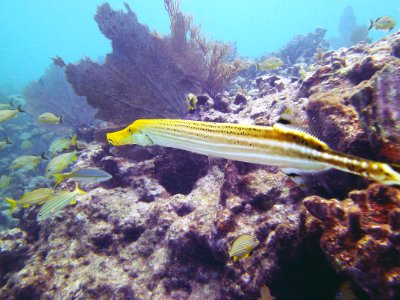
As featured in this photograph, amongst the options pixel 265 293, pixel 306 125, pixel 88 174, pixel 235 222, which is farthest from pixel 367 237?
pixel 88 174

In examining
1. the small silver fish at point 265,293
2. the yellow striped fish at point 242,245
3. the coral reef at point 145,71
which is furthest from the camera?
the coral reef at point 145,71

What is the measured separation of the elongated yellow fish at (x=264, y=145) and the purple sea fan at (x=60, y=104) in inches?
576

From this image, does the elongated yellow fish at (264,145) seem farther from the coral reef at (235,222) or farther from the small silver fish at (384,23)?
the small silver fish at (384,23)

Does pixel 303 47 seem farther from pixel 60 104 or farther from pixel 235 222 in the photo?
Result: pixel 235 222

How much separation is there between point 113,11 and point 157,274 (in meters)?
9.13

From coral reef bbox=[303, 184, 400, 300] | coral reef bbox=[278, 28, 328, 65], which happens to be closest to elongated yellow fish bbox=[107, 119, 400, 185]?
coral reef bbox=[303, 184, 400, 300]

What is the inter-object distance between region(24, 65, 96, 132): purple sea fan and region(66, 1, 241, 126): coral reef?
783 centimetres

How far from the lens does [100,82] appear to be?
8.41m

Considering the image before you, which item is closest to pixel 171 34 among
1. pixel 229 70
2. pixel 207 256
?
pixel 229 70

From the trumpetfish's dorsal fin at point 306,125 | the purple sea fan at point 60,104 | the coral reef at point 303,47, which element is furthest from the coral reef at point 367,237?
the coral reef at point 303,47

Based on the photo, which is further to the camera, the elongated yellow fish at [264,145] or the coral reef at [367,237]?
the coral reef at [367,237]

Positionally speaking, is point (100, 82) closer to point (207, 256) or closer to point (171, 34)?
point (171, 34)

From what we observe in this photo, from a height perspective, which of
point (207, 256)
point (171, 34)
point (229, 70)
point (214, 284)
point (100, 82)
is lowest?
point (214, 284)

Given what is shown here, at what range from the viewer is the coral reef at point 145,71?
834 cm
